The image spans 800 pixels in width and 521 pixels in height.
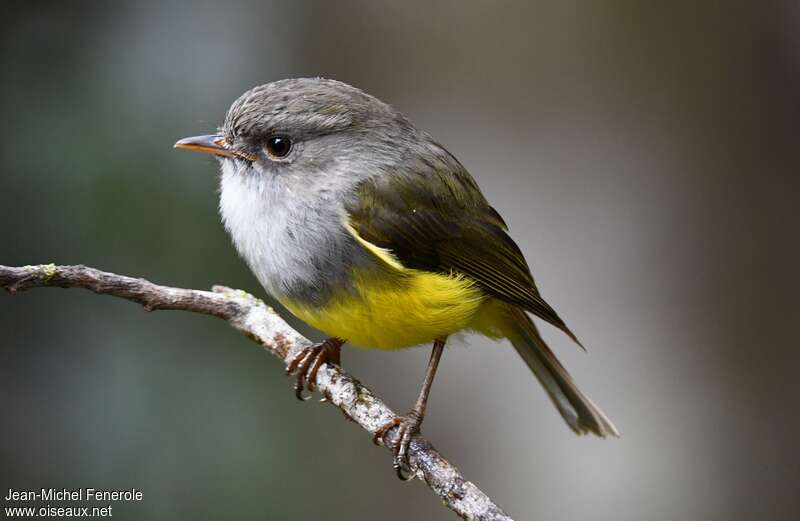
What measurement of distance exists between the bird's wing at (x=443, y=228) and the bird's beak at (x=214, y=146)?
498mm

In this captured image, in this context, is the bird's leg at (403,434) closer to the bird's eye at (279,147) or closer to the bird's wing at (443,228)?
the bird's wing at (443,228)

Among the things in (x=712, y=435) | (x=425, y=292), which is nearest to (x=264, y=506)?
(x=425, y=292)

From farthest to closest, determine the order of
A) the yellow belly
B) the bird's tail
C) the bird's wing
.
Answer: the bird's tail < the bird's wing < the yellow belly

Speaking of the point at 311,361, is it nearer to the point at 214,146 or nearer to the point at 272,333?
the point at 272,333

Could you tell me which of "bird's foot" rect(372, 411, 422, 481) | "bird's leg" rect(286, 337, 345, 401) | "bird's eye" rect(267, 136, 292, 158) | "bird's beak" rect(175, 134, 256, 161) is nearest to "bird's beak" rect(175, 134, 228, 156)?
"bird's beak" rect(175, 134, 256, 161)

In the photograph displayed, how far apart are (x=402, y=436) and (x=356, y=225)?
2.65ft

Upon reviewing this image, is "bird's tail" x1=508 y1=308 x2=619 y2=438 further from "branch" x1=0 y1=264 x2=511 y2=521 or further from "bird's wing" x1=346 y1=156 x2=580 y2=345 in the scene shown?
"branch" x1=0 y1=264 x2=511 y2=521

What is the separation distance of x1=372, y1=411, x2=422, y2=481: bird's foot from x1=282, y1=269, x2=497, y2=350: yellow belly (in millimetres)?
282

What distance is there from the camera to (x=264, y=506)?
4500 mm

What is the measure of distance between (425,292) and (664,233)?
315 centimetres

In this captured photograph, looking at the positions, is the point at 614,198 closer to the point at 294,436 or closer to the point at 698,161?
the point at 698,161

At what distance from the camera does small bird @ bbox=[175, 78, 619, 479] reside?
133 inches

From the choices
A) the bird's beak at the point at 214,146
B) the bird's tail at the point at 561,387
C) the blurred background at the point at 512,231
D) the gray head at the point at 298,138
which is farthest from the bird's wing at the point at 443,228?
the blurred background at the point at 512,231

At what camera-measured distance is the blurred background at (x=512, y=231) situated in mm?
4418
